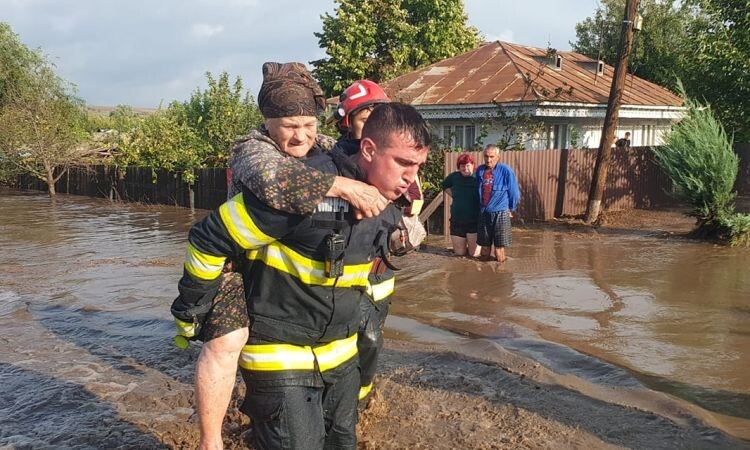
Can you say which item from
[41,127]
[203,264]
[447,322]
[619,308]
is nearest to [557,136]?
[619,308]

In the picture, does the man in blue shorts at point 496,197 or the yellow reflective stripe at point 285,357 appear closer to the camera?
the yellow reflective stripe at point 285,357

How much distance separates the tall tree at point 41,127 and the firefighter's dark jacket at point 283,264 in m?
24.8

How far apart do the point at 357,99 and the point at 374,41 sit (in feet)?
92.0

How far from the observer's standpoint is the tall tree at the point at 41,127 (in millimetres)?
24984

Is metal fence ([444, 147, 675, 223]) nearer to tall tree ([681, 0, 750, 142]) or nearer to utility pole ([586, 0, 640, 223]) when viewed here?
utility pole ([586, 0, 640, 223])

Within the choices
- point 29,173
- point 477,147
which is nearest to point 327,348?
point 477,147

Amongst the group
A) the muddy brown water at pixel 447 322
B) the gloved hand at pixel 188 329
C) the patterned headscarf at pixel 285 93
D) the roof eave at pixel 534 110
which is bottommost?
the muddy brown water at pixel 447 322

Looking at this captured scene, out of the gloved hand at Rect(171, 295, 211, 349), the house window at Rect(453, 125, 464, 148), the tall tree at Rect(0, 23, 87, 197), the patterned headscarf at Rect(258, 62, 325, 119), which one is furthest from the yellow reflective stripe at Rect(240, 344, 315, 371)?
the tall tree at Rect(0, 23, 87, 197)

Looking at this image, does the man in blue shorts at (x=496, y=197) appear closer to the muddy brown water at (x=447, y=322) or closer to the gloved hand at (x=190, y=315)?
the muddy brown water at (x=447, y=322)

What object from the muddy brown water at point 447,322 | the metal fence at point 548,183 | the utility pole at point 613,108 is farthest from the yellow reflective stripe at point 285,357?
the utility pole at point 613,108

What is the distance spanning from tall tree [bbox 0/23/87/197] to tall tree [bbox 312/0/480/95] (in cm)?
1034

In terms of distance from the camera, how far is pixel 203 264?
258 centimetres

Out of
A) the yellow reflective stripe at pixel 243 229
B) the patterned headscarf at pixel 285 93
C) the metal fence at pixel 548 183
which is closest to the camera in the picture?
the yellow reflective stripe at pixel 243 229

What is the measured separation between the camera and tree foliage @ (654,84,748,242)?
12.4 metres
